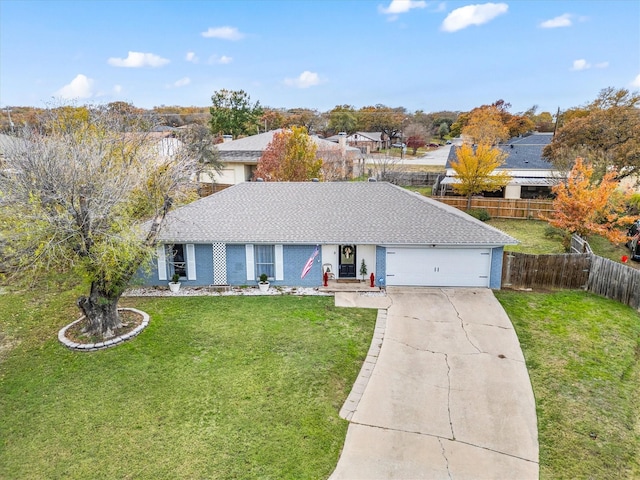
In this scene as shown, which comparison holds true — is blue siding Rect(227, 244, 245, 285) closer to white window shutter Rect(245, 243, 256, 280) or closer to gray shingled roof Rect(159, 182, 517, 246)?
white window shutter Rect(245, 243, 256, 280)

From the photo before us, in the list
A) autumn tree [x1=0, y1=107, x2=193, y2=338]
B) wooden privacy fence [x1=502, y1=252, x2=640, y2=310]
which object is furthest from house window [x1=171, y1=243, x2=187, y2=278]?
wooden privacy fence [x1=502, y1=252, x2=640, y2=310]

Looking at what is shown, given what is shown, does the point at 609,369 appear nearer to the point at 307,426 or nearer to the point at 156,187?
the point at 307,426

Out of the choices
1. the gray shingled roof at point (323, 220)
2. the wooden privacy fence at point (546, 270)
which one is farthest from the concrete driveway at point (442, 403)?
the gray shingled roof at point (323, 220)

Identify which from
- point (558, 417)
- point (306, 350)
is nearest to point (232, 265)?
point (306, 350)

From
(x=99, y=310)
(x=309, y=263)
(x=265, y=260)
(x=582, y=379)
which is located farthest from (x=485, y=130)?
(x=99, y=310)

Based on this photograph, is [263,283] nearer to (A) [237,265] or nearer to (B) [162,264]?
(A) [237,265]

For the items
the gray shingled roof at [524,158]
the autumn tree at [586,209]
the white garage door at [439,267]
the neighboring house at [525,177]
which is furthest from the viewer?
the gray shingled roof at [524,158]

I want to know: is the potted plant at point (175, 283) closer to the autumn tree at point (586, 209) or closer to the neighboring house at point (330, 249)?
the neighboring house at point (330, 249)
